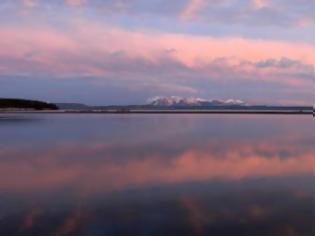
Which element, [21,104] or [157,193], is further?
[21,104]

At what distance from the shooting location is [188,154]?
2191 centimetres

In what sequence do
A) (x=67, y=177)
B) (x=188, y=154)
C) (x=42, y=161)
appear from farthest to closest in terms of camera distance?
(x=188, y=154)
(x=42, y=161)
(x=67, y=177)

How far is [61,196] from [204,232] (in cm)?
483

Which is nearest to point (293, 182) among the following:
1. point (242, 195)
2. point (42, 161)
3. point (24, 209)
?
point (242, 195)

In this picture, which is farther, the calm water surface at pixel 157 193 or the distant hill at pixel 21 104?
the distant hill at pixel 21 104

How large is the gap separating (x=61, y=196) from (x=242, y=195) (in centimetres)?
489

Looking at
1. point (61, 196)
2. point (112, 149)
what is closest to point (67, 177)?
point (61, 196)

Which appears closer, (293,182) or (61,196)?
(61,196)

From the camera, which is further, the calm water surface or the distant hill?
the distant hill

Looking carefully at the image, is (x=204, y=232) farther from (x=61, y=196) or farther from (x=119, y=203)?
(x=61, y=196)

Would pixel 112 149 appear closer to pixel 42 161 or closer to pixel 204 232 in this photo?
pixel 42 161

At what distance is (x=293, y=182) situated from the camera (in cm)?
1414

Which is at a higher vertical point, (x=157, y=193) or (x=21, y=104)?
(x=21, y=104)

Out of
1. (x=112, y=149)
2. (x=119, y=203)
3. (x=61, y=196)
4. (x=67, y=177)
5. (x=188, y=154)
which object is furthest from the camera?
(x=112, y=149)
